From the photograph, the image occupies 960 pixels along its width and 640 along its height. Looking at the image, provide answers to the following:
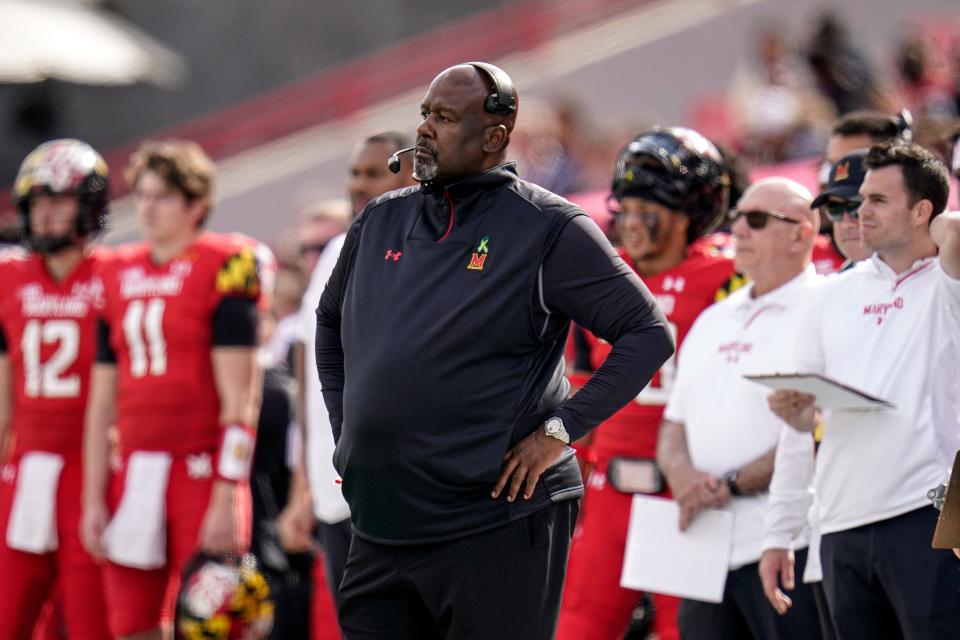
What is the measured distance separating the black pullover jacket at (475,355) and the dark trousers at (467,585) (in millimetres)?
52

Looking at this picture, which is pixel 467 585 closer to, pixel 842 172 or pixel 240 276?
pixel 842 172

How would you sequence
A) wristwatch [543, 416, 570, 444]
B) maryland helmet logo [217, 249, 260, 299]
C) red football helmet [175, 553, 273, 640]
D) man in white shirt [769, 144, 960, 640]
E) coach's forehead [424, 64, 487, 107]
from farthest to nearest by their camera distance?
maryland helmet logo [217, 249, 260, 299] → red football helmet [175, 553, 273, 640] → man in white shirt [769, 144, 960, 640] → coach's forehead [424, 64, 487, 107] → wristwatch [543, 416, 570, 444]

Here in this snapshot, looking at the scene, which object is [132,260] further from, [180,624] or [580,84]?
[580,84]

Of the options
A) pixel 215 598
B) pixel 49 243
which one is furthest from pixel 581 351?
pixel 49 243

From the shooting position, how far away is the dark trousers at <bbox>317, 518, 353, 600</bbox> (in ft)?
20.1

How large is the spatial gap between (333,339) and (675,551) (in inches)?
64.4

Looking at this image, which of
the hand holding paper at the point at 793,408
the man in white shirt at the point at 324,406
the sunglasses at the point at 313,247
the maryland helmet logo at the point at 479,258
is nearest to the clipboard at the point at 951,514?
the hand holding paper at the point at 793,408

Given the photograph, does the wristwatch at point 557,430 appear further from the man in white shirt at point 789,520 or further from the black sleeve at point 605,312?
the man in white shirt at point 789,520

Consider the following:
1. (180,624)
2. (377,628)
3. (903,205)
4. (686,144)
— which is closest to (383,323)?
(377,628)

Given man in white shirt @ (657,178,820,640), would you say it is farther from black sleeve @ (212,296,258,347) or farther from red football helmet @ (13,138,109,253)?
red football helmet @ (13,138,109,253)

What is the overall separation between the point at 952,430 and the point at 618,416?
1.63m

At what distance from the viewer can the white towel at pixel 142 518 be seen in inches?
255

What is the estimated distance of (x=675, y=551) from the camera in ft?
18.1

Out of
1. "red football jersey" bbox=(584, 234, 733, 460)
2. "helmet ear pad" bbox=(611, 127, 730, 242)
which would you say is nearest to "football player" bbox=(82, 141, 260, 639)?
"red football jersey" bbox=(584, 234, 733, 460)
